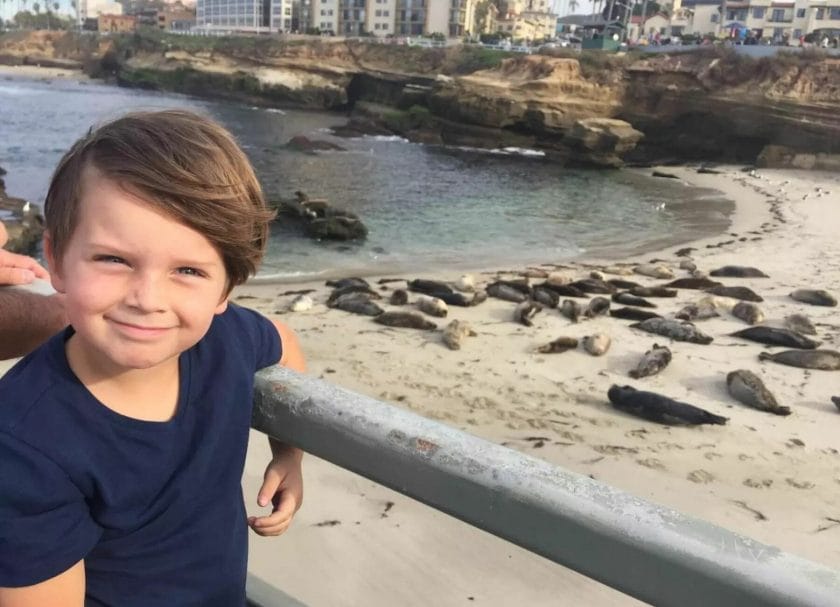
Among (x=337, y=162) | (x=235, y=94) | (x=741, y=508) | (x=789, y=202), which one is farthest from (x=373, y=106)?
(x=741, y=508)

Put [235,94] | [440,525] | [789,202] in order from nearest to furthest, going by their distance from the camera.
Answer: [440,525]
[789,202]
[235,94]

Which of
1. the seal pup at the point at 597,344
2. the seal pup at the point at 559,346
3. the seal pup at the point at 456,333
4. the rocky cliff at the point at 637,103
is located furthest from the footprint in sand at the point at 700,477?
the rocky cliff at the point at 637,103

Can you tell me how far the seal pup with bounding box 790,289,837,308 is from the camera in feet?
38.1

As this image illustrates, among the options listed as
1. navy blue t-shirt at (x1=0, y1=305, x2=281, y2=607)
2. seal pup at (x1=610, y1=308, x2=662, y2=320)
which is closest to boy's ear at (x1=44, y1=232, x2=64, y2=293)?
navy blue t-shirt at (x1=0, y1=305, x2=281, y2=607)

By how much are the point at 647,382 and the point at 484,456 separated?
6.88 m

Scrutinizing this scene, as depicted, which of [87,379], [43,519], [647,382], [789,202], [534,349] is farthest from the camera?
[789,202]

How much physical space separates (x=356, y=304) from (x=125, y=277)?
9331 mm

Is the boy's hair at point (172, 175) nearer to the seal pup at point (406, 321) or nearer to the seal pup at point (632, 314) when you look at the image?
→ the seal pup at point (406, 321)

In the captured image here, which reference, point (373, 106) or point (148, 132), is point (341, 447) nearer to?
point (148, 132)

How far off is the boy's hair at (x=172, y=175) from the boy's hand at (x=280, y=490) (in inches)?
23.9

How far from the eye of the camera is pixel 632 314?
10.3 metres

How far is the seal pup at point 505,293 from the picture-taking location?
1129 centimetres

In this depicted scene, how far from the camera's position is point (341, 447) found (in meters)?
1.38

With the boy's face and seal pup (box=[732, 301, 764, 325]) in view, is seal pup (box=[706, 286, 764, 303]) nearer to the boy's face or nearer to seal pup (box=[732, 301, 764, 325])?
seal pup (box=[732, 301, 764, 325])
